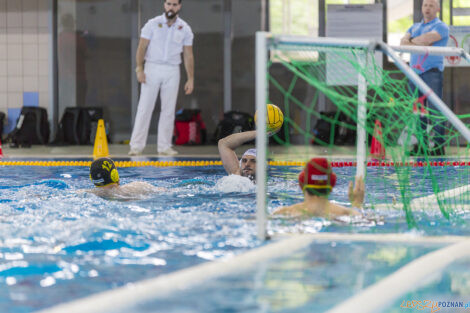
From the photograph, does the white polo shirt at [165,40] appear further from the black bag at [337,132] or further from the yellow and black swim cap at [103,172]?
the yellow and black swim cap at [103,172]

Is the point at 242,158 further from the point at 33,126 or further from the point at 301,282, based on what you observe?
the point at 33,126

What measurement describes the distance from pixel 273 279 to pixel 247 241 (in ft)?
2.41

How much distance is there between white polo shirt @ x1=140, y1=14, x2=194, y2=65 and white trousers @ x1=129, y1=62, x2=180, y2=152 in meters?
0.11

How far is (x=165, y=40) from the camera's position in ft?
33.0

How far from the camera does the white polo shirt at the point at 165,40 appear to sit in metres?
10.0

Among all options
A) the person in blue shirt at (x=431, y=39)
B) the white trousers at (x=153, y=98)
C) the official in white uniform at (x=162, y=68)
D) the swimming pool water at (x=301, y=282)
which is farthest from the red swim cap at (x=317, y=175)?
the white trousers at (x=153, y=98)

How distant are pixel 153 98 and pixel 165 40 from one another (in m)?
0.83

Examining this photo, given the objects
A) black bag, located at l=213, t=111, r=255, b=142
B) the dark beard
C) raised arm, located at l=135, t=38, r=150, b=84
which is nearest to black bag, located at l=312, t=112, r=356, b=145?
black bag, located at l=213, t=111, r=255, b=142

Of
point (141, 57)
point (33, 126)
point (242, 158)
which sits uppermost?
point (141, 57)

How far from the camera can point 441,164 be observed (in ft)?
26.6

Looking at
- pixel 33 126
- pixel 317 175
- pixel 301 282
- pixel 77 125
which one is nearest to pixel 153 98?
pixel 77 125

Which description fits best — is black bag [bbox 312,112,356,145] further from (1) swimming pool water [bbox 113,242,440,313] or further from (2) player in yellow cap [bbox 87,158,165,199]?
(1) swimming pool water [bbox 113,242,440,313]

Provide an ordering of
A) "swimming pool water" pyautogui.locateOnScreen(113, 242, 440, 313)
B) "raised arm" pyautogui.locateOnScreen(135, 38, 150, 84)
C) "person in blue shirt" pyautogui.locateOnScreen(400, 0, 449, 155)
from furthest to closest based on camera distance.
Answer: "raised arm" pyautogui.locateOnScreen(135, 38, 150, 84)
"person in blue shirt" pyautogui.locateOnScreen(400, 0, 449, 155)
"swimming pool water" pyautogui.locateOnScreen(113, 242, 440, 313)

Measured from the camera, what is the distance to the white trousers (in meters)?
10.0
